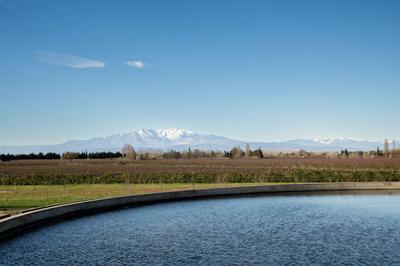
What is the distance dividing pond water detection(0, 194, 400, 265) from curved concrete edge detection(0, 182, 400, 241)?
2.66 ft

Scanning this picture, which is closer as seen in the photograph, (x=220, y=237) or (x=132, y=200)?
(x=220, y=237)

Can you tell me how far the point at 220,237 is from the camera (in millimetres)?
19469

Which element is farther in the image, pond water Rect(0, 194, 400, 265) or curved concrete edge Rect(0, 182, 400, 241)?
curved concrete edge Rect(0, 182, 400, 241)

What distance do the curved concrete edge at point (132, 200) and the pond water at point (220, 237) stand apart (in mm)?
809

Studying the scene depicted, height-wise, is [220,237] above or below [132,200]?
below

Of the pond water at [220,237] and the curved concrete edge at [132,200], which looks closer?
the pond water at [220,237]

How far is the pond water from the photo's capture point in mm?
15968

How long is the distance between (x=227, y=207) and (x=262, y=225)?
660 cm

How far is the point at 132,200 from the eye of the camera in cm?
2922

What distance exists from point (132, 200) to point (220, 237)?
11.1 metres

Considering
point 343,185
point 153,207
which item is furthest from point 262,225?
point 343,185

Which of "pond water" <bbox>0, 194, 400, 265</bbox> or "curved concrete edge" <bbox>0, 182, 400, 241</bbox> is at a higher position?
"curved concrete edge" <bbox>0, 182, 400, 241</bbox>

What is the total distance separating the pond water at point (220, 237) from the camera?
1597 centimetres

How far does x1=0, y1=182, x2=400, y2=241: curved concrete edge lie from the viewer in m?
20.8
